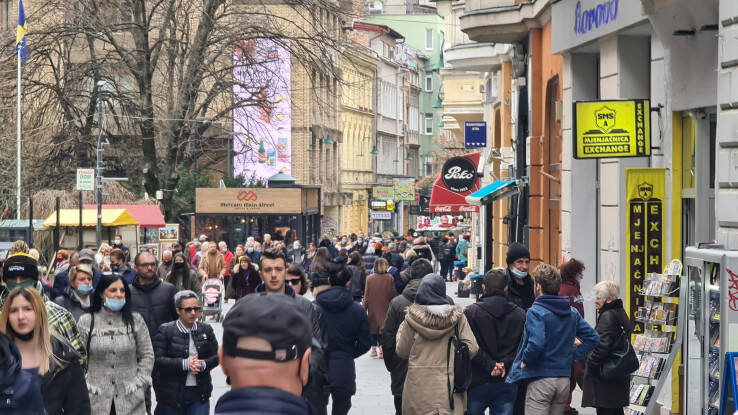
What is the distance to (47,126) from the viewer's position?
4159 centimetres

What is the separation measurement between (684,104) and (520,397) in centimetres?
392

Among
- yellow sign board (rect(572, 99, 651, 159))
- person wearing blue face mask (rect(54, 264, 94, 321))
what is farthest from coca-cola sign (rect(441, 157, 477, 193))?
person wearing blue face mask (rect(54, 264, 94, 321))

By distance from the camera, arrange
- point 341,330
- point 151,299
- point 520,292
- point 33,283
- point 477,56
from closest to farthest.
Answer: point 33,283 < point 341,330 < point 151,299 < point 520,292 < point 477,56

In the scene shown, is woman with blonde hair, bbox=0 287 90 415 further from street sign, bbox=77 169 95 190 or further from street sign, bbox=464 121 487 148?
street sign, bbox=77 169 95 190

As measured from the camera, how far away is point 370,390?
1599 cm

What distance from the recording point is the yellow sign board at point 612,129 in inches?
539

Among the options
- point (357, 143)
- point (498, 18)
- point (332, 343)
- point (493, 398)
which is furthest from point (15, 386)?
point (357, 143)

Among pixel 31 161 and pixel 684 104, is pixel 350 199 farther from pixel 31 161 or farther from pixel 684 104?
pixel 684 104

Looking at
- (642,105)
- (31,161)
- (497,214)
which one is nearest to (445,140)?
(31,161)

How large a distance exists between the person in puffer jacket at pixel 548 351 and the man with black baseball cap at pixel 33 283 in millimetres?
3141

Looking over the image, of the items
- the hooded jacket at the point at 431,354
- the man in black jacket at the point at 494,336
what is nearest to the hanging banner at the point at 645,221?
the man in black jacket at the point at 494,336

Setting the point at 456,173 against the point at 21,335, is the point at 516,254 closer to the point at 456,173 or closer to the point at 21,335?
the point at 21,335

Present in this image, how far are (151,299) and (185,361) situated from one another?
1530 millimetres

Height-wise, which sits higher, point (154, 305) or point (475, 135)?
point (475, 135)
